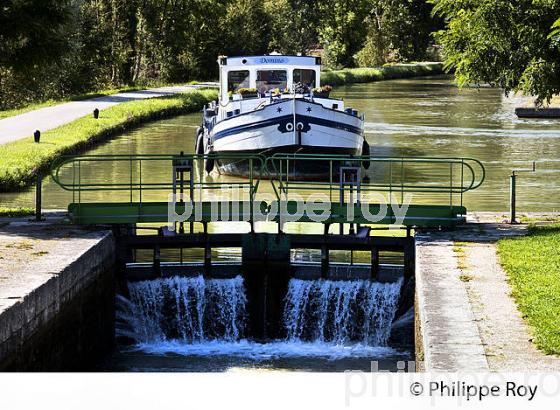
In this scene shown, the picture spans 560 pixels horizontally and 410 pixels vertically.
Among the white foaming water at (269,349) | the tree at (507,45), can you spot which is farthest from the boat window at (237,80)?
the white foaming water at (269,349)

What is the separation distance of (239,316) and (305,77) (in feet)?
54.2

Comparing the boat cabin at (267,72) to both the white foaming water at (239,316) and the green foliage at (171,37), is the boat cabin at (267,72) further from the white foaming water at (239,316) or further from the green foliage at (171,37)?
the white foaming water at (239,316)

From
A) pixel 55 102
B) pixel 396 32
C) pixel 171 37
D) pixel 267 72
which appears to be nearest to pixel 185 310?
pixel 267 72

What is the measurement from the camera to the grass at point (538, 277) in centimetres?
1207

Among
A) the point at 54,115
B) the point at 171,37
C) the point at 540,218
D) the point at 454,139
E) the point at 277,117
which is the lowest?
the point at 540,218

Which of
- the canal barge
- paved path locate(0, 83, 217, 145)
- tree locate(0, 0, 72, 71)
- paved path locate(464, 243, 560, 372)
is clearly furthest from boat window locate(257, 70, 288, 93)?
paved path locate(464, 243, 560, 372)

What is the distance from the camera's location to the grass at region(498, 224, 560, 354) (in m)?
12.1

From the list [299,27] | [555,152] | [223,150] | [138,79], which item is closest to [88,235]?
[223,150]

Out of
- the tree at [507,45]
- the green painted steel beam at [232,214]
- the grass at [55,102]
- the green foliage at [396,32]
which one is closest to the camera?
the green painted steel beam at [232,214]

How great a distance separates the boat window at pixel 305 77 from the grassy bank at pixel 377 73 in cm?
3810

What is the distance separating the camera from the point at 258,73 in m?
33.6

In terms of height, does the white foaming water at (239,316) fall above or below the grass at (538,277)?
below

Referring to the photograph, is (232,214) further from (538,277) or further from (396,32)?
(396,32)

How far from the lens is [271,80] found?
3362cm
